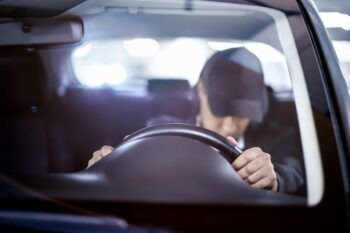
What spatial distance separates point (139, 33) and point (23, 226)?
148 centimetres

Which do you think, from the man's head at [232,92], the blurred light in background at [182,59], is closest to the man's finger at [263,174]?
the man's head at [232,92]

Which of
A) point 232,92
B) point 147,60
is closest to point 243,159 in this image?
point 232,92

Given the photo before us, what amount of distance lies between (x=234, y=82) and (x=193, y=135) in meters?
0.90

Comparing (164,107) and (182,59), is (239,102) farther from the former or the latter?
(182,59)

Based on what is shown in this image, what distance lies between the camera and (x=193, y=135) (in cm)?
138

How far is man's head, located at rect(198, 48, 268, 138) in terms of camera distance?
2.23 metres

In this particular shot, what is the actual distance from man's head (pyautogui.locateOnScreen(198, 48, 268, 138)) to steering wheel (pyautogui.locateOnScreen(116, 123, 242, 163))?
829 millimetres

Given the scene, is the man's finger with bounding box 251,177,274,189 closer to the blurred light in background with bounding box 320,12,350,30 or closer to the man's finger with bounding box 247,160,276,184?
the man's finger with bounding box 247,160,276,184

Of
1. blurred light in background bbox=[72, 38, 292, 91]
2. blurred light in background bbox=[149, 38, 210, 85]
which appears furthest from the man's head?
blurred light in background bbox=[149, 38, 210, 85]

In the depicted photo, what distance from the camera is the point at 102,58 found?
312 cm

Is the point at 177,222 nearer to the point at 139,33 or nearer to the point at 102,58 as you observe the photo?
the point at 139,33

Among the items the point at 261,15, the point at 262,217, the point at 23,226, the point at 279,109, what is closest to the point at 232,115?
the point at 279,109

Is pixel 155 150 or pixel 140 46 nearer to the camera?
pixel 155 150

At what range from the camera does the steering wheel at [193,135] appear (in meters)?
1.38
